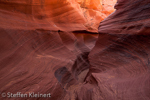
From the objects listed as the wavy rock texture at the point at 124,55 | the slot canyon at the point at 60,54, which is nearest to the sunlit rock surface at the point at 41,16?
the slot canyon at the point at 60,54

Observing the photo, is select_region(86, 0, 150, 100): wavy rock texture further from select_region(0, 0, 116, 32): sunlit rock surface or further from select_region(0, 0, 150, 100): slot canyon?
select_region(0, 0, 116, 32): sunlit rock surface

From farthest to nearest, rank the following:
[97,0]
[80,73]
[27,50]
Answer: [97,0], [80,73], [27,50]

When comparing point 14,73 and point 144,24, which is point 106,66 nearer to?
point 144,24

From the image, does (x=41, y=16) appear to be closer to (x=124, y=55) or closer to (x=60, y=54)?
(x=60, y=54)

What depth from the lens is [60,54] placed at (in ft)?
14.1

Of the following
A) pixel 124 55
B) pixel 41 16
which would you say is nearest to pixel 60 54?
pixel 41 16

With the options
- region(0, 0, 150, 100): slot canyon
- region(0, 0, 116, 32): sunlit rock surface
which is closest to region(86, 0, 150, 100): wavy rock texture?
region(0, 0, 150, 100): slot canyon

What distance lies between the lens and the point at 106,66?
3.64 m

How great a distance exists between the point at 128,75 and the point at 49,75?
2.26 meters

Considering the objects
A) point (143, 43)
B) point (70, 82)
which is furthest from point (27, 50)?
point (143, 43)

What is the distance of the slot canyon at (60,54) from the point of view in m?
2.28

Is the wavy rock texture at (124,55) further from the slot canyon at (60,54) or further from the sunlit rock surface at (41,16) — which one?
the sunlit rock surface at (41,16)

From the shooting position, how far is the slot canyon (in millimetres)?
2275

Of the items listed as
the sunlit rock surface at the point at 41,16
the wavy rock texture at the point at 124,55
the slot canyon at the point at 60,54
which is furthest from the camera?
the sunlit rock surface at the point at 41,16
